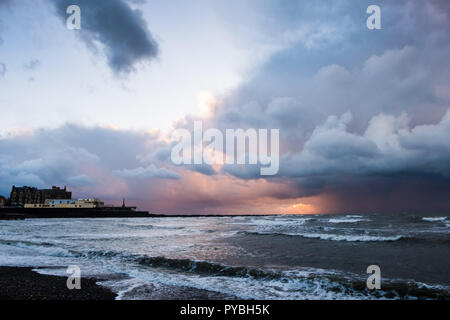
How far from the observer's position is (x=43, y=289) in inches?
333

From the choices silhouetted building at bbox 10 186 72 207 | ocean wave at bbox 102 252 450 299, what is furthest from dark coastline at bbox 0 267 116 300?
silhouetted building at bbox 10 186 72 207

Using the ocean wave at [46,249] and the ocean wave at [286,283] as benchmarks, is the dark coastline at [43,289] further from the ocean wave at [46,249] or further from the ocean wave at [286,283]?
the ocean wave at [46,249]

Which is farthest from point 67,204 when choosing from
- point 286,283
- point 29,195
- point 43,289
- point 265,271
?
point 286,283

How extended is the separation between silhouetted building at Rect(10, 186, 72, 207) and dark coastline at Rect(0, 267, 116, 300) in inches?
6367

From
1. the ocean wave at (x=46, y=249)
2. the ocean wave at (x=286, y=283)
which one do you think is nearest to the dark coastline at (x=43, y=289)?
the ocean wave at (x=286, y=283)

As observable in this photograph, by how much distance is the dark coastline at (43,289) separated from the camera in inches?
307

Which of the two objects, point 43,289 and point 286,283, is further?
point 286,283

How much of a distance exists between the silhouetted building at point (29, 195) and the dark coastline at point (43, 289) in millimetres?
161727

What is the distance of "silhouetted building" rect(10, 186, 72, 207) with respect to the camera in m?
139

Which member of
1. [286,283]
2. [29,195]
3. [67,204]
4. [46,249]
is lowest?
[67,204]

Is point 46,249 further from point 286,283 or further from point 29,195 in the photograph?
point 29,195

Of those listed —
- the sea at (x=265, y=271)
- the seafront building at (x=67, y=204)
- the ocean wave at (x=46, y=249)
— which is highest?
the sea at (x=265, y=271)

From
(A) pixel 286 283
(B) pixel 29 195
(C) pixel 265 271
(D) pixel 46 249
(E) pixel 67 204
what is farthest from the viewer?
(B) pixel 29 195

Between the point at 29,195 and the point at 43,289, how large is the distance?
16610 cm
